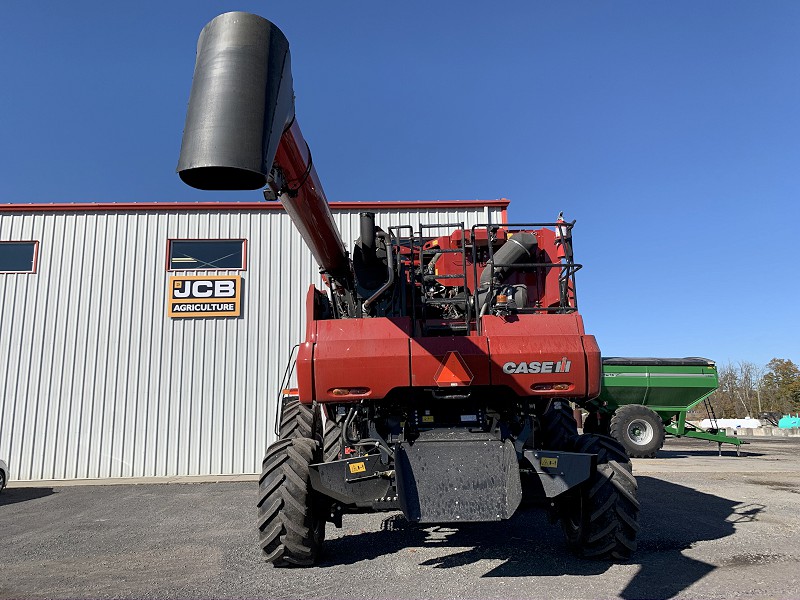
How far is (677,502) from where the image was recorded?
26.3 feet

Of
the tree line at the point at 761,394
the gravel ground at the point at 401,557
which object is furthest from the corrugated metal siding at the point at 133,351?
the tree line at the point at 761,394

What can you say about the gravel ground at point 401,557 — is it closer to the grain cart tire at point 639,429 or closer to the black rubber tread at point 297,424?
the black rubber tread at point 297,424

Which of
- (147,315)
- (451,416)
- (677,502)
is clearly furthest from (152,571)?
(147,315)

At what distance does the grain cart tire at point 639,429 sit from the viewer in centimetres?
1501

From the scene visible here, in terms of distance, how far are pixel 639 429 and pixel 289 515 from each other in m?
12.9

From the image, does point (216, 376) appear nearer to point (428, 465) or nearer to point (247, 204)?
point (247, 204)

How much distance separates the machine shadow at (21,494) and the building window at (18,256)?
5.17m

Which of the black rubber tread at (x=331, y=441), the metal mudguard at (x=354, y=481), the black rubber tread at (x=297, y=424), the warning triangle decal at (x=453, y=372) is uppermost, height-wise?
the warning triangle decal at (x=453, y=372)

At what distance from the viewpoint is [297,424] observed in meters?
6.19

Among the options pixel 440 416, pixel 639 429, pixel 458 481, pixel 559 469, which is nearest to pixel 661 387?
pixel 639 429

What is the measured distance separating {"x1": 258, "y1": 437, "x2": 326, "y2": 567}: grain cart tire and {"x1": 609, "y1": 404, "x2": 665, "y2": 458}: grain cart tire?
12032mm

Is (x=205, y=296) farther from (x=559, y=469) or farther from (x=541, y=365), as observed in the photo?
(x=559, y=469)

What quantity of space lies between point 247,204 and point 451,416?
410 inches

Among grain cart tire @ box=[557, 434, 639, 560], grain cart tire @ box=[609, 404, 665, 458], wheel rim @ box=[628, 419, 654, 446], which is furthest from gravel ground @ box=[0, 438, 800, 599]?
wheel rim @ box=[628, 419, 654, 446]
